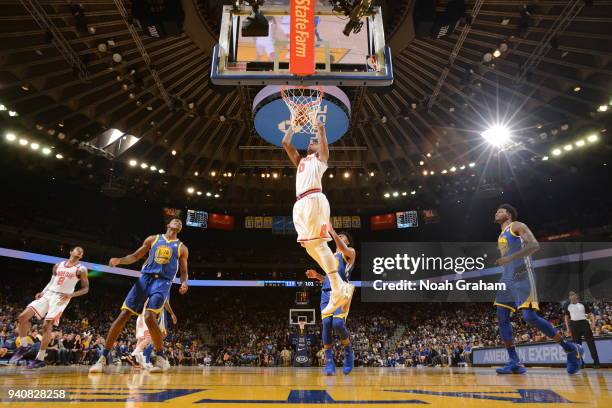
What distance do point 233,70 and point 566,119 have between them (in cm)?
1388

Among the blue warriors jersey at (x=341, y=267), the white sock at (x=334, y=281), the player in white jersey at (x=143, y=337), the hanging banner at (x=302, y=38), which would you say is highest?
the hanging banner at (x=302, y=38)

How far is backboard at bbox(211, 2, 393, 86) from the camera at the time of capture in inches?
291

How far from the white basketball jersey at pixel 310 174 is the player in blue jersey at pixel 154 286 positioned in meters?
2.25

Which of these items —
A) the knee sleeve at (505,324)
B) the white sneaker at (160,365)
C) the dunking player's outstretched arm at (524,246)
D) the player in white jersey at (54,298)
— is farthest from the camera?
the player in white jersey at (54,298)

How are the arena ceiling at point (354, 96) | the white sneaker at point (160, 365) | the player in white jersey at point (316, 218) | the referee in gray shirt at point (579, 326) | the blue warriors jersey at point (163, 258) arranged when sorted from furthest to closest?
the arena ceiling at point (354, 96) < the referee in gray shirt at point (579, 326) < the white sneaker at point (160, 365) < the blue warriors jersey at point (163, 258) < the player in white jersey at point (316, 218)

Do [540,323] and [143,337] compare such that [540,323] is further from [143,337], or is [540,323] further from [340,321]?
[143,337]

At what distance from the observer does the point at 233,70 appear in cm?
769

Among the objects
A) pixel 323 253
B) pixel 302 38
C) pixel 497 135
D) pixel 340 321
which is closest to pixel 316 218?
pixel 323 253

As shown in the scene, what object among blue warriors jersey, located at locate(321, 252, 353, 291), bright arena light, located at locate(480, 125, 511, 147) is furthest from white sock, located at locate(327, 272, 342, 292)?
bright arena light, located at locate(480, 125, 511, 147)

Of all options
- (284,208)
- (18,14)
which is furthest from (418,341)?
(18,14)

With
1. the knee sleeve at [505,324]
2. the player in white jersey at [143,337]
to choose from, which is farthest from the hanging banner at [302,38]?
the knee sleeve at [505,324]

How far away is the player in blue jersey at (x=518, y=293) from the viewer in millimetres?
5355

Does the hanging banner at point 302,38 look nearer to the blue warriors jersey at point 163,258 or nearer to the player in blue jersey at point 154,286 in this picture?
the player in blue jersey at point 154,286

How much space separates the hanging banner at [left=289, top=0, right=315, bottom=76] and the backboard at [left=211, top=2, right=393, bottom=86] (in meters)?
0.16
